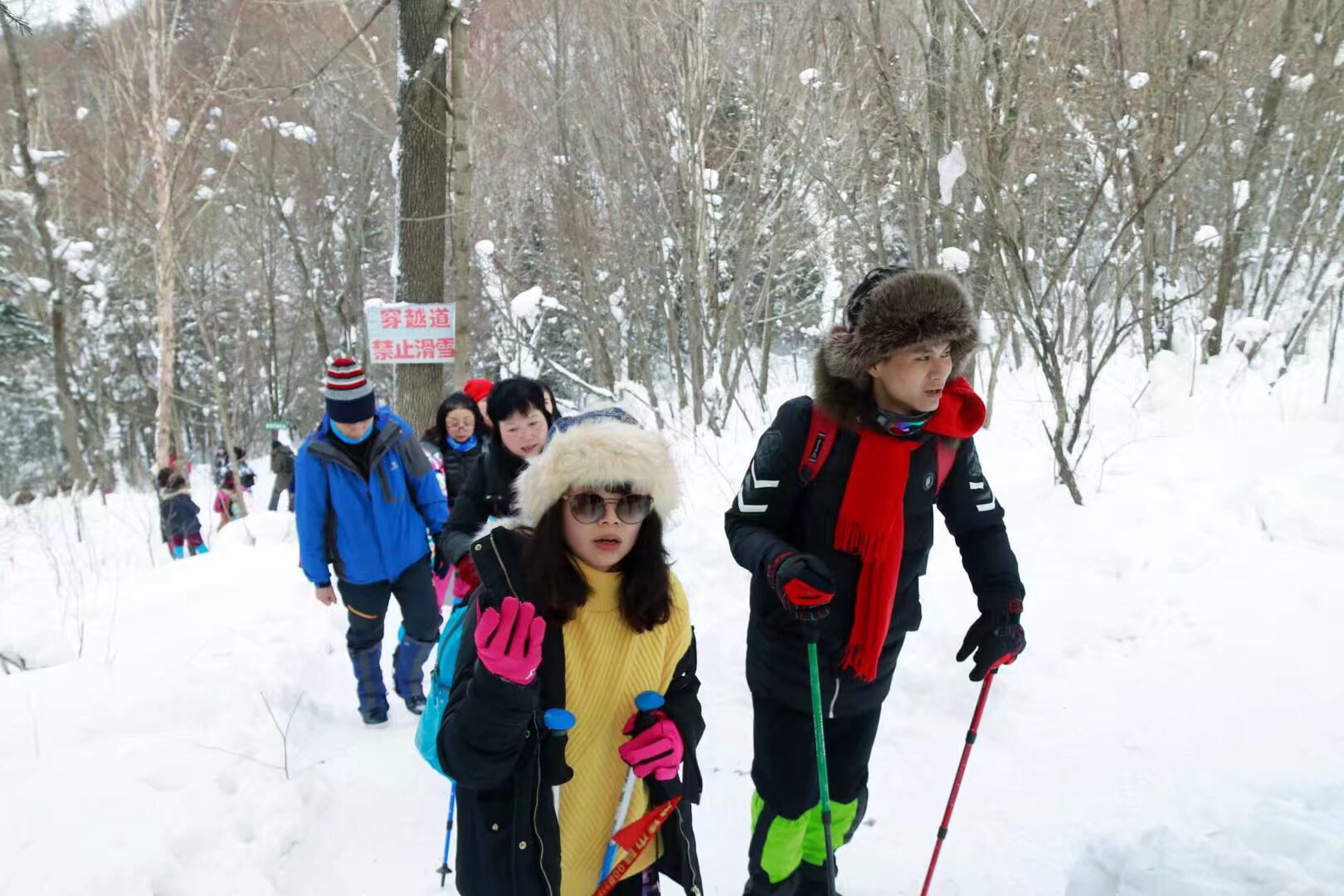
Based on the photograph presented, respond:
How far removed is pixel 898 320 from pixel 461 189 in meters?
5.68

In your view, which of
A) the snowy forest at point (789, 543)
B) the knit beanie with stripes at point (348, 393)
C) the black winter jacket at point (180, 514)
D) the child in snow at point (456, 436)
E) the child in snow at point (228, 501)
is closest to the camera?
the snowy forest at point (789, 543)

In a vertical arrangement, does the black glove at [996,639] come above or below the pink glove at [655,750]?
above

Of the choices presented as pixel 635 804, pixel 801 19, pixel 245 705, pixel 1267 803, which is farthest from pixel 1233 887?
pixel 801 19

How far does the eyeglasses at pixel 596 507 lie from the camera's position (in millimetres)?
1896

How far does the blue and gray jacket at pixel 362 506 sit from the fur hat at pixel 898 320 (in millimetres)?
2441

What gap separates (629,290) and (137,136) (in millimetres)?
9361

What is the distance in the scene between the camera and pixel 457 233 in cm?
702

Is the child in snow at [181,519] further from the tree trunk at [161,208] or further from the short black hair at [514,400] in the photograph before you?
the short black hair at [514,400]

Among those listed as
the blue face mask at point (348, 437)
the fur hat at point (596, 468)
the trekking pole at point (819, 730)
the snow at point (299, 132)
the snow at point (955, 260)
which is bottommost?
the trekking pole at point (819, 730)

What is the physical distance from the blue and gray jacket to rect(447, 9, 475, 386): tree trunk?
10.3 feet

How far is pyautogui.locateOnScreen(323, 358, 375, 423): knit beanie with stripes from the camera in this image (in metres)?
3.77

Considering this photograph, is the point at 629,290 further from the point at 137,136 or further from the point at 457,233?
the point at 137,136

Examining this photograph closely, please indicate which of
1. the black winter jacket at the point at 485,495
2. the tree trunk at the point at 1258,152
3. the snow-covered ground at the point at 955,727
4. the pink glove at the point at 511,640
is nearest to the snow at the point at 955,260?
the snow-covered ground at the point at 955,727

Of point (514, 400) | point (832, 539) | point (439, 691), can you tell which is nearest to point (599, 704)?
point (439, 691)
